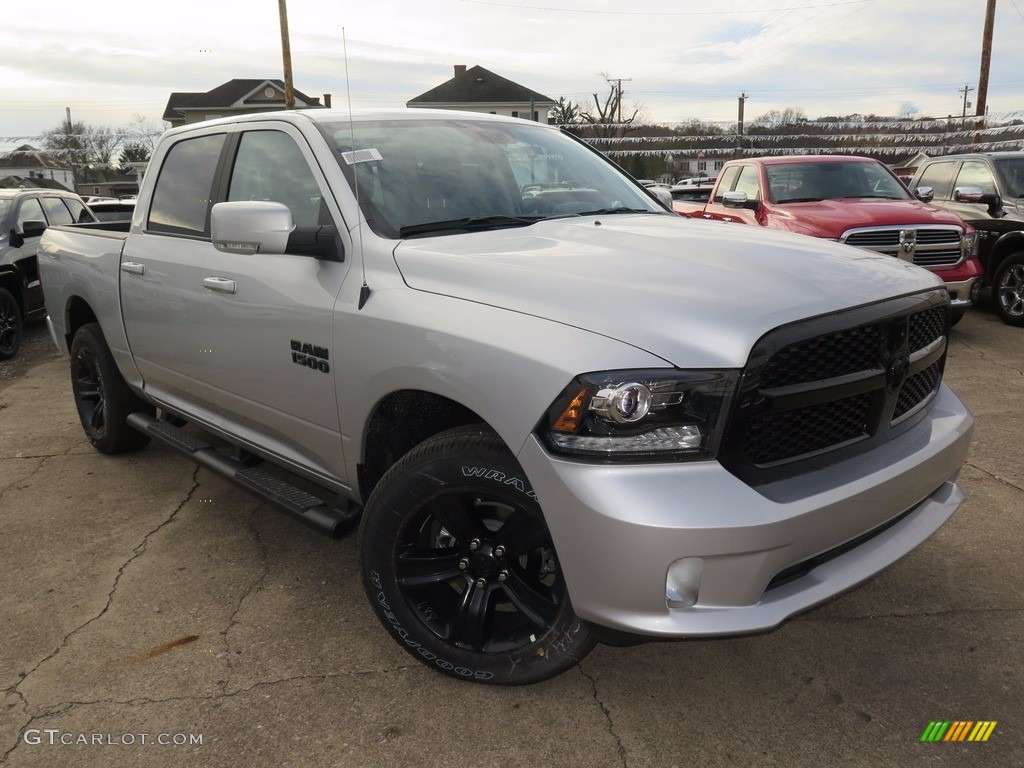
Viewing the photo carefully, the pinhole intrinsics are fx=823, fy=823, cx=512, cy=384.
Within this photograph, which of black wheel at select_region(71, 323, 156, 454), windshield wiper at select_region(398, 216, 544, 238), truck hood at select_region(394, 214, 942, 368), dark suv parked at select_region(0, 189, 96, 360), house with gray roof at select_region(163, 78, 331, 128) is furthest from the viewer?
house with gray roof at select_region(163, 78, 331, 128)

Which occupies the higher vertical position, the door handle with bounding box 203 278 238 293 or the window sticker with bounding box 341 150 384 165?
the window sticker with bounding box 341 150 384 165

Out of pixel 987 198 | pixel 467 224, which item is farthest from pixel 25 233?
pixel 987 198

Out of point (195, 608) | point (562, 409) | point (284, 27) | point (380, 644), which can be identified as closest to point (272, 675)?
point (380, 644)

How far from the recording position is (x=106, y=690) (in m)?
2.78

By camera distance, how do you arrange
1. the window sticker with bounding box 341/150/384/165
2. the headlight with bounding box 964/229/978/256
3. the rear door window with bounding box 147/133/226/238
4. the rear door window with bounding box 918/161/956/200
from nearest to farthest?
1. the window sticker with bounding box 341/150/384/165
2. the rear door window with bounding box 147/133/226/238
3. the headlight with bounding box 964/229/978/256
4. the rear door window with bounding box 918/161/956/200

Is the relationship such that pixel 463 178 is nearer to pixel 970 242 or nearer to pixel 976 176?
pixel 970 242

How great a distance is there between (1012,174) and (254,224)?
9.22 m

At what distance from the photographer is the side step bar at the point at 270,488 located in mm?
3021

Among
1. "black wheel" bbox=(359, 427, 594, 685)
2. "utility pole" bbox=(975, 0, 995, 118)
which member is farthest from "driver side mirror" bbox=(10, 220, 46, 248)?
"utility pole" bbox=(975, 0, 995, 118)

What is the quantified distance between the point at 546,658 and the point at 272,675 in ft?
3.35

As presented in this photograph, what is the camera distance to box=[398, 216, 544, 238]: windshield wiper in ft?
9.67

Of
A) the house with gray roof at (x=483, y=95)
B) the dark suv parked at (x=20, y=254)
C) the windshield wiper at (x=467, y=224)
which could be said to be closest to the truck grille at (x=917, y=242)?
the windshield wiper at (x=467, y=224)

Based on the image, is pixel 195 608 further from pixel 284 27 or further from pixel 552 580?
pixel 284 27

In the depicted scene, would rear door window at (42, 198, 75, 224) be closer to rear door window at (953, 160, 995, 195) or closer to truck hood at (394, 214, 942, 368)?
truck hood at (394, 214, 942, 368)
